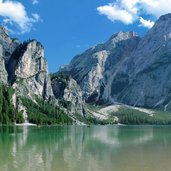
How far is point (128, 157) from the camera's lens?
63.2 meters

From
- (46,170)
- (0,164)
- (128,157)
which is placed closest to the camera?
(46,170)

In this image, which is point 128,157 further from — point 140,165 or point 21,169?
A: point 21,169

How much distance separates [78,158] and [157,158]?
510 inches

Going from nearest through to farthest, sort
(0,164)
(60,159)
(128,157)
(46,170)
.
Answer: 1. (46,170)
2. (0,164)
3. (60,159)
4. (128,157)

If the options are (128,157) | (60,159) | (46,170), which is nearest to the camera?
(46,170)

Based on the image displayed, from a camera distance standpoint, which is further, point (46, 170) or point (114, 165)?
point (114, 165)

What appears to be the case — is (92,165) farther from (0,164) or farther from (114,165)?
(0,164)

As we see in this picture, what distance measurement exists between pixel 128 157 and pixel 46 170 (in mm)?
19537

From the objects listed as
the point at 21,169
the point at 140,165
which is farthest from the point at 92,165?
the point at 21,169

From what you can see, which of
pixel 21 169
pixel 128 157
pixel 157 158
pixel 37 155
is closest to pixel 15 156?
pixel 37 155

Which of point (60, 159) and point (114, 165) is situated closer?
point (114, 165)

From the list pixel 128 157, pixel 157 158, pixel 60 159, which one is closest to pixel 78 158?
pixel 60 159

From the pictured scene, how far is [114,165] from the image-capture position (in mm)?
53469

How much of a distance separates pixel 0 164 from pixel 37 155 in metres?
12.2
